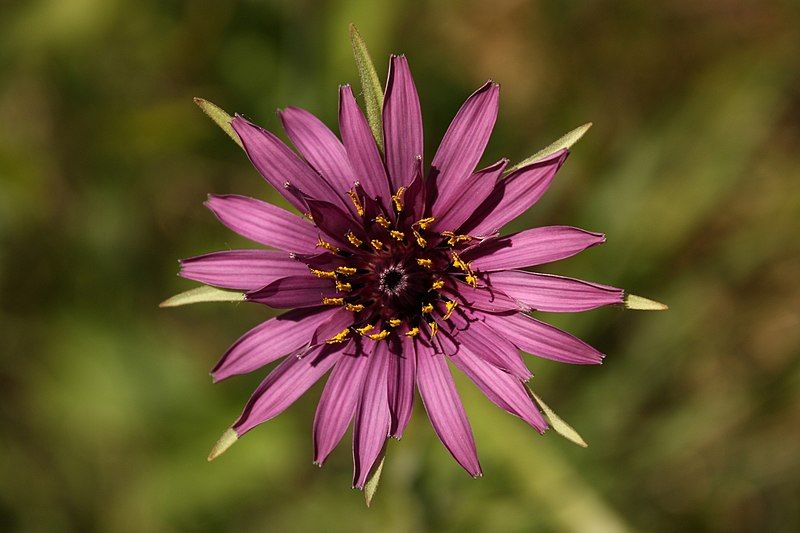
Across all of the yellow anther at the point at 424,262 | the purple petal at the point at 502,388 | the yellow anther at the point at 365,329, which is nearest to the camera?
the purple petal at the point at 502,388

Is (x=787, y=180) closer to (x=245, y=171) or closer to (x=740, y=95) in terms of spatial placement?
(x=740, y=95)

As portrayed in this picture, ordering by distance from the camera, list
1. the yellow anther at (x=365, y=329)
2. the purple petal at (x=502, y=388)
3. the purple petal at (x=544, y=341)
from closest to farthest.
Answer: the purple petal at (x=502, y=388)
the purple petal at (x=544, y=341)
the yellow anther at (x=365, y=329)

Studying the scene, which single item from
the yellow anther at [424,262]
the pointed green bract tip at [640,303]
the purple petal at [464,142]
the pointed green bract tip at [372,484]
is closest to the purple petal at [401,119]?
the purple petal at [464,142]

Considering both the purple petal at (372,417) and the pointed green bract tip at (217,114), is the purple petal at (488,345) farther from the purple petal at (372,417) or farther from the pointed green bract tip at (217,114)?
the pointed green bract tip at (217,114)

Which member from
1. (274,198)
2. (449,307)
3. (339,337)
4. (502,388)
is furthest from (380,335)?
(274,198)

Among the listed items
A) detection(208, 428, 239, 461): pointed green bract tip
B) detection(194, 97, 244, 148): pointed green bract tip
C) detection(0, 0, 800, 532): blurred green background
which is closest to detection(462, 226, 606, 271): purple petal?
detection(194, 97, 244, 148): pointed green bract tip

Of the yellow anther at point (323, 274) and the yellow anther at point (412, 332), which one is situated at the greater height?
the yellow anther at point (323, 274)

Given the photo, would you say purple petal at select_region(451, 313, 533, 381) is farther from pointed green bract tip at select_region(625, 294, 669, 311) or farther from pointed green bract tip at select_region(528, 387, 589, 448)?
pointed green bract tip at select_region(625, 294, 669, 311)
